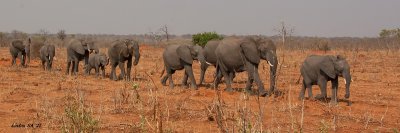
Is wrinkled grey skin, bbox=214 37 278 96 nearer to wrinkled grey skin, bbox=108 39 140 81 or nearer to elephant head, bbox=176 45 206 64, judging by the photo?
elephant head, bbox=176 45 206 64

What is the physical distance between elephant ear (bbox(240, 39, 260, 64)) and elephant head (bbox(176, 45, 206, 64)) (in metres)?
2.09

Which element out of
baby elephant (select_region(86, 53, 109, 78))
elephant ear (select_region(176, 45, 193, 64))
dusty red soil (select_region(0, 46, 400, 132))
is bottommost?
dusty red soil (select_region(0, 46, 400, 132))

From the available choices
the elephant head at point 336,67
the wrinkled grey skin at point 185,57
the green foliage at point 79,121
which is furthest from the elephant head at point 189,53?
the green foliage at point 79,121

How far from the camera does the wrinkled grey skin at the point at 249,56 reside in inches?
497

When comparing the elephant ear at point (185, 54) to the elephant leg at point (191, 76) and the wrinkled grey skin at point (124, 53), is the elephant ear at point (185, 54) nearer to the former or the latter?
the elephant leg at point (191, 76)

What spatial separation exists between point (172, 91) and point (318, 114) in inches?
190

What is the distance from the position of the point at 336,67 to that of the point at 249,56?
2216 mm

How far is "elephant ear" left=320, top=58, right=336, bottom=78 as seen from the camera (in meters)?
11.6

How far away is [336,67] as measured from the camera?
1155 cm

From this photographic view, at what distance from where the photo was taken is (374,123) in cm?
883

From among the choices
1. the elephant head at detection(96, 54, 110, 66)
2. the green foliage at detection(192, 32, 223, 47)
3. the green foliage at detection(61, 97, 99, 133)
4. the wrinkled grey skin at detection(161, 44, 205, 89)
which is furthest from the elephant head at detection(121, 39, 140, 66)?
the green foliage at detection(192, 32, 223, 47)

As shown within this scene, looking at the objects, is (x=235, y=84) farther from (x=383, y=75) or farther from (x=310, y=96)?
(x=383, y=75)

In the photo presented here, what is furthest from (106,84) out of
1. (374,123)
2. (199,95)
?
(374,123)

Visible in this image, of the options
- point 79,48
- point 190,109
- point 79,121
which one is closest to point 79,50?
point 79,48
